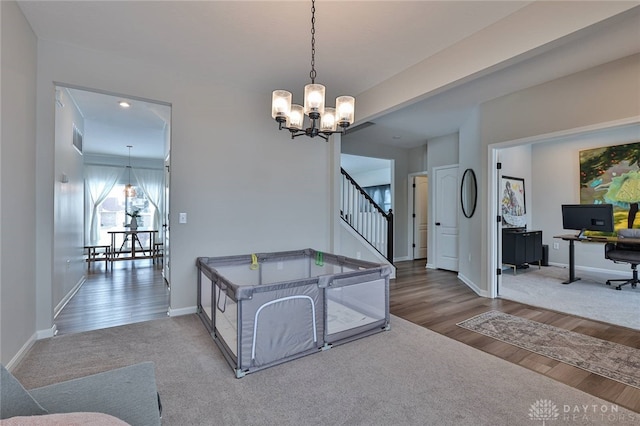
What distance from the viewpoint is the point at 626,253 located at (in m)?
4.38

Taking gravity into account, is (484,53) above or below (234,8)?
below

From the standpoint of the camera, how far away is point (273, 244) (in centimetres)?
402

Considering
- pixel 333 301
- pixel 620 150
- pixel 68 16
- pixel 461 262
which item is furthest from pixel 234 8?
pixel 620 150

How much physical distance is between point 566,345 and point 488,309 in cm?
98

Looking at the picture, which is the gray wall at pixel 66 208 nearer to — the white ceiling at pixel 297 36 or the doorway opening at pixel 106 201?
the doorway opening at pixel 106 201

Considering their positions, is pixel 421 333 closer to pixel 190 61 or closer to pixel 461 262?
pixel 461 262

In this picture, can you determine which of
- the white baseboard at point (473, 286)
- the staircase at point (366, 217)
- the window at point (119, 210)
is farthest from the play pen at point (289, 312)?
the window at point (119, 210)

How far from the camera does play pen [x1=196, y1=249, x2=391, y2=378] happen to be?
215 cm

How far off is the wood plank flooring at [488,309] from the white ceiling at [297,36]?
249cm

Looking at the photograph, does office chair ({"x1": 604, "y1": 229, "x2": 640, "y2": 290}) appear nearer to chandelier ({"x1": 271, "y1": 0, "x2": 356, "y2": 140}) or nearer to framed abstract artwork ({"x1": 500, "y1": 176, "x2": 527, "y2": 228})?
framed abstract artwork ({"x1": 500, "y1": 176, "x2": 527, "y2": 228})

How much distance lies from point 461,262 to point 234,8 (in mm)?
5004

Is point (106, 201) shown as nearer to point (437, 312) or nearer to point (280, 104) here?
point (280, 104)

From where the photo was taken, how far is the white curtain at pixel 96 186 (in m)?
7.52

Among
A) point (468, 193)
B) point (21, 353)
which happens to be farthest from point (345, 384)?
point (468, 193)
